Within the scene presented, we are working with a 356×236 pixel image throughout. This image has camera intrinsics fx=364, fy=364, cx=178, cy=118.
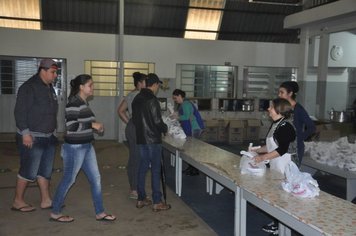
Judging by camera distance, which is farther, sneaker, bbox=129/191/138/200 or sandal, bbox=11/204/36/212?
sneaker, bbox=129/191/138/200

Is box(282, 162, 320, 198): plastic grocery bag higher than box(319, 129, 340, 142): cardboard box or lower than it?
higher

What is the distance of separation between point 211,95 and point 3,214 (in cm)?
674

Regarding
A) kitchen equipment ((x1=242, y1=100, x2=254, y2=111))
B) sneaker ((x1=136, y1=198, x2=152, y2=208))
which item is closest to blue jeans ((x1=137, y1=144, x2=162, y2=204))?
sneaker ((x1=136, y1=198, x2=152, y2=208))

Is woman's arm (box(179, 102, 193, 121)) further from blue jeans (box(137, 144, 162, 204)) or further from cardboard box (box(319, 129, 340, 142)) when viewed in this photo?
cardboard box (box(319, 129, 340, 142))

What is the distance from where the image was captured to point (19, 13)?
913 centimetres

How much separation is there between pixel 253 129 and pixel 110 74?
12.9 ft

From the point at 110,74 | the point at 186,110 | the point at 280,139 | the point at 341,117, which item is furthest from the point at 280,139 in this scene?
the point at 110,74

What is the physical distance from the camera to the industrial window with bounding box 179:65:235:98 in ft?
31.4

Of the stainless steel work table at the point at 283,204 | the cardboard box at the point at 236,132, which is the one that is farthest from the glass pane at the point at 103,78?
the stainless steel work table at the point at 283,204

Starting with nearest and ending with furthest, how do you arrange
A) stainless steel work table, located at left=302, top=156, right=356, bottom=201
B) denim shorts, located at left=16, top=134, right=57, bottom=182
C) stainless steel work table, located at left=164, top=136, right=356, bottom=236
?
stainless steel work table, located at left=164, top=136, right=356, bottom=236 → denim shorts, located at left=16, top=134, right=57, bottom=182 → stainless steel work table, located at left=302, top=156, right=356, bottom=201

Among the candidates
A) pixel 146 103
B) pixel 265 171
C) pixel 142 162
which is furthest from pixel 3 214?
pixel 265 171

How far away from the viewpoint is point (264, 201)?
2465mm

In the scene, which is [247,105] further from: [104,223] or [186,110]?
[104,223]

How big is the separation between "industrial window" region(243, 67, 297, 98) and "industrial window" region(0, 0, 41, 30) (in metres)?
5.62
